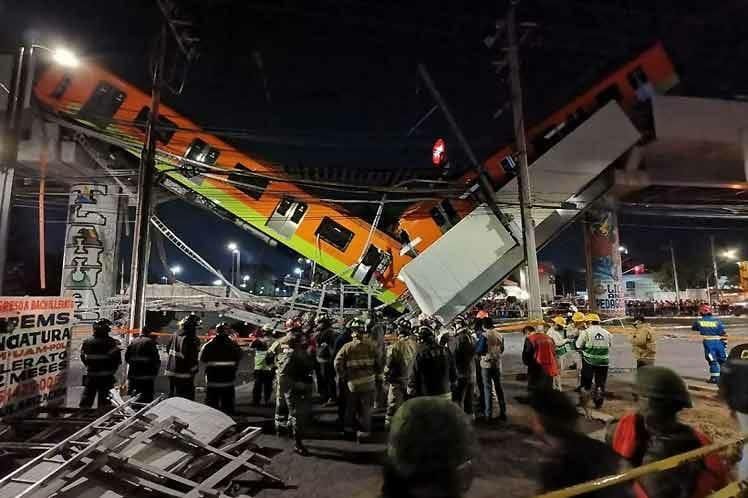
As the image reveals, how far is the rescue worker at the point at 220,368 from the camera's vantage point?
6680 millimetres

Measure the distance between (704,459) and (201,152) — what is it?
14.0 meters

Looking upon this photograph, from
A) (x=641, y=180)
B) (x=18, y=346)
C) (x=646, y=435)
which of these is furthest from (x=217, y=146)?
(x=641, y=180)

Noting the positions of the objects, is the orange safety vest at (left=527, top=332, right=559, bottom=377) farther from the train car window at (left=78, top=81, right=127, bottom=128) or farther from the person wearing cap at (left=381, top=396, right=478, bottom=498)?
the train car window at (left=78, top=81, right=127, bottom=128)

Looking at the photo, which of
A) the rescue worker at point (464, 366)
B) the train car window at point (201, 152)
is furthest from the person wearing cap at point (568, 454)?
the train car window at point (201, 152)

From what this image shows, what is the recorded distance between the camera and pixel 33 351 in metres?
5.55

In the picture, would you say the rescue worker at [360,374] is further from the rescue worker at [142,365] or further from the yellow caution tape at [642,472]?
the yellow caution tape at [642,472]

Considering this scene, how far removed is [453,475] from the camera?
1.20m

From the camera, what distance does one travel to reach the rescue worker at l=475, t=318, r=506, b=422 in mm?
7398

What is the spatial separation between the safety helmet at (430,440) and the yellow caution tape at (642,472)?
0.66 metres

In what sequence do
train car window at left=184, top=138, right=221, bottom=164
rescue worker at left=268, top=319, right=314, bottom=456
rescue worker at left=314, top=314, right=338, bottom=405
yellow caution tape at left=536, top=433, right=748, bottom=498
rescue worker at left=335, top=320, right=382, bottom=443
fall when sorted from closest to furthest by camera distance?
yellow caution tape at left=536, top=433, right=748, bottom=498 < rescue worker at left=268, top=319, right=314, bottom=456 < rescue worker at left=335, top=320, right=382, bottom=443 < rescue worker at left=314, top=314, right=338, bottom=405 < train car window at left=184, top=138, right=221, bottom=164

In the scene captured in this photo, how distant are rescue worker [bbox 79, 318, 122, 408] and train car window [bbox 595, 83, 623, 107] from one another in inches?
636

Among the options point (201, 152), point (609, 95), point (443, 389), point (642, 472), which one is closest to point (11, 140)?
point (201, 152)

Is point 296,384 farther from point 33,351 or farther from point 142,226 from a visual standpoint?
point 142,226

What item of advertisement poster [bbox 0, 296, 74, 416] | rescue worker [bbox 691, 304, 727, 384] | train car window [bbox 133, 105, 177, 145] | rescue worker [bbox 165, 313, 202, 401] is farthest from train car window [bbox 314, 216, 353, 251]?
rescue worker [bbox 691, 304, 727, 384]
